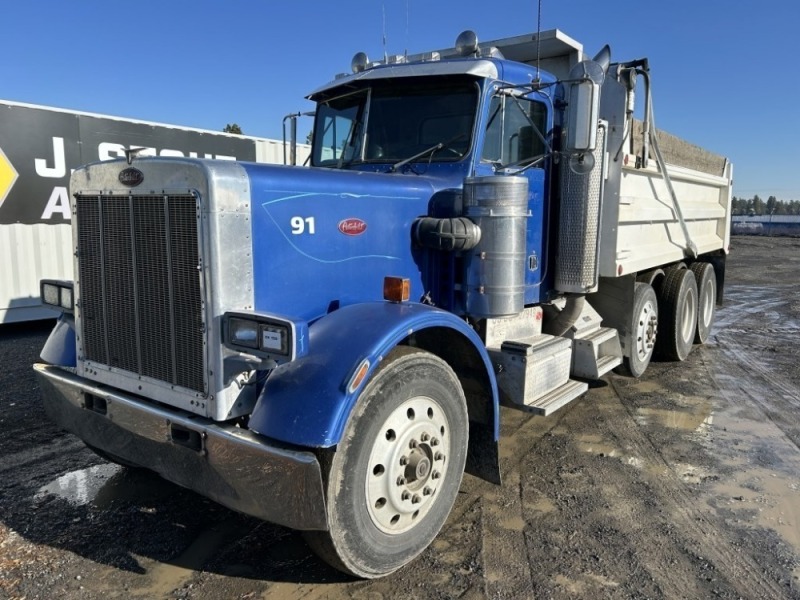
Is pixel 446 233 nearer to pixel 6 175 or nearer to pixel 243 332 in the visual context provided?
pixel 243 332

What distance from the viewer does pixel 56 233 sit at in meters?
9.62

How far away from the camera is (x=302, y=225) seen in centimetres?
311

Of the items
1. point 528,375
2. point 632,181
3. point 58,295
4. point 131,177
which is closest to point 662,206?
point 632,181

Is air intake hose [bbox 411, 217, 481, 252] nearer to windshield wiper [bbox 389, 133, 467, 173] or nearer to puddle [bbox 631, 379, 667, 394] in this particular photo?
windshield wiper [bbox 389, 133, 467, 173]

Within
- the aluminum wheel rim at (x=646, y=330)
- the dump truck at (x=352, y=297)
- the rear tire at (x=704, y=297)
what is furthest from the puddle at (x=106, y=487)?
the rear tire at (x=704, y=297)

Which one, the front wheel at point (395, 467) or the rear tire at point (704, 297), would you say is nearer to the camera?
the front wheel at point (395, 467)

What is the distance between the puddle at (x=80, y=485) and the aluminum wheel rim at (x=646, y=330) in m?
4.97

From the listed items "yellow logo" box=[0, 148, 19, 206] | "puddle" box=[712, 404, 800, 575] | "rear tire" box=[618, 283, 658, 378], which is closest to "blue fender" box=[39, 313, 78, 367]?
"puddle" box=[712, 404, 800, 575]

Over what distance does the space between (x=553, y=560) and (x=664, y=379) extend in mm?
4335

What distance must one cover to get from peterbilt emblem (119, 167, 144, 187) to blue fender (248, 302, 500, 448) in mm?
1095

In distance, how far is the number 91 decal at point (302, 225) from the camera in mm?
3064

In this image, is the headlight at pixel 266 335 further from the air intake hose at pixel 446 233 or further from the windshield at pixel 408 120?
the windshield at pixel 408 120

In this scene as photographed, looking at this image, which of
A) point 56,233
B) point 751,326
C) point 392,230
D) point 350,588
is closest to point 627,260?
point 392,230

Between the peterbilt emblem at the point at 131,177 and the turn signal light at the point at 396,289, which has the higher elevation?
the peterbilt emblem at the point at 131,177
